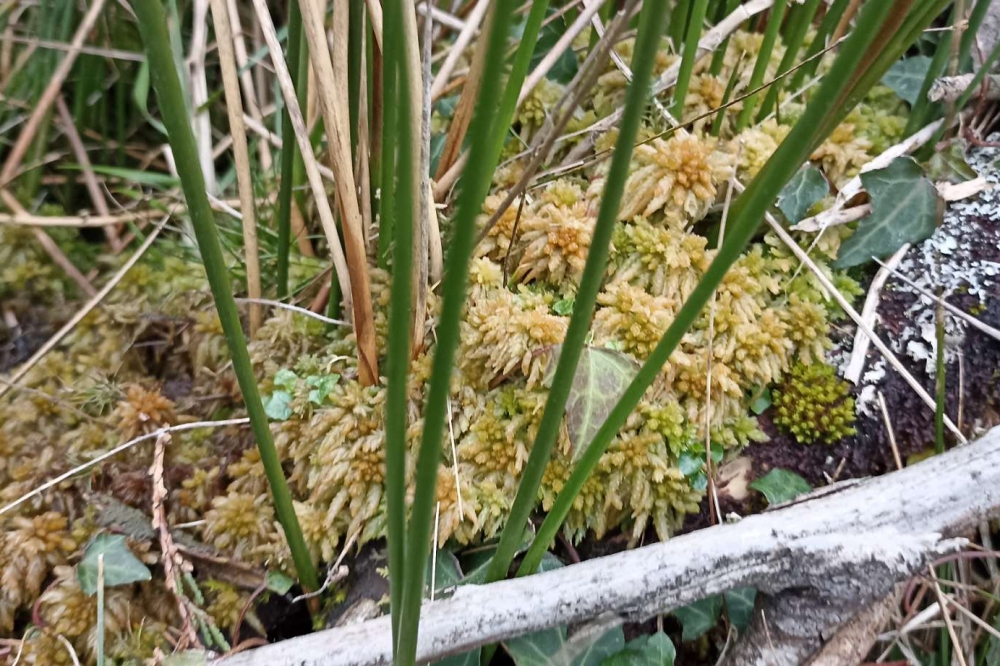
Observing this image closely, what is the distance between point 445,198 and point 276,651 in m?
0.66

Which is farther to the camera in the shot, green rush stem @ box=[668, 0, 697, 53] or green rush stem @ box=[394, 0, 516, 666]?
green rush stem @ box=[668, 0, 697, 53]

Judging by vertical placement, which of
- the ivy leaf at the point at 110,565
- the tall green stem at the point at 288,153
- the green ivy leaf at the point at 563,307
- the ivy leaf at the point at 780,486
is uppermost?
the tall green stem at the point at 288,153

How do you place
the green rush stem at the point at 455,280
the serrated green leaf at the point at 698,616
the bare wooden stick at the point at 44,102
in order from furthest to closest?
the bare wooden stick at the point at 44,102 → the serrated green leaf at the point at 698,616 → the green rush stem at the point at 455,280

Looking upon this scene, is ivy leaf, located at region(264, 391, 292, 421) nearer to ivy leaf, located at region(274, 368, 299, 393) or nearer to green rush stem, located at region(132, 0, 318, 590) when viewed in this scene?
ivy leaf, located at region(274, 368, 299, 393)

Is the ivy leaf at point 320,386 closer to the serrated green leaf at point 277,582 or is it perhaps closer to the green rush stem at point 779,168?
the serrated green leaf at point 277,582

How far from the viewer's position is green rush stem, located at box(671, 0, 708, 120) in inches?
34.2

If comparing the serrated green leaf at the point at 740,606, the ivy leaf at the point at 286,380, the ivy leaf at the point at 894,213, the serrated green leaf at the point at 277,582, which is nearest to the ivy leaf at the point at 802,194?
the ivy leaf at the point at 894,213

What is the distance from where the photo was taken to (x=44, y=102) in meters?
1.28

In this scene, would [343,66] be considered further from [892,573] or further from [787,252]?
[892,573]

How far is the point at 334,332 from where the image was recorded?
100 centimetres

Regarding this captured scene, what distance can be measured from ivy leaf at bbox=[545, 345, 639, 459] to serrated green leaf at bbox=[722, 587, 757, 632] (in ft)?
0.90

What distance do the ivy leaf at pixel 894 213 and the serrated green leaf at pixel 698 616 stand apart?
0.54 metres

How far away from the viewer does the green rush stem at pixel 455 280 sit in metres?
0.30

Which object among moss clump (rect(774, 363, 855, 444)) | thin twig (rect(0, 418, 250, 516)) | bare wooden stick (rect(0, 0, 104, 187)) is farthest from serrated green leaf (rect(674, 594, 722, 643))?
bare wooden stick (rect(0, 0, 104, 187))
